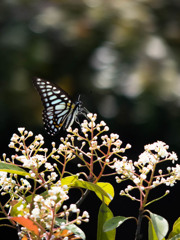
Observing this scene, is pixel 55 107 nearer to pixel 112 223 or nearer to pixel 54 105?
pixel 54 105

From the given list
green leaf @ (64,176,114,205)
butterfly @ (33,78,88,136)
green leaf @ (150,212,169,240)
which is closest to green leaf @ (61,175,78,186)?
green leaf @ (64,176,114,205)

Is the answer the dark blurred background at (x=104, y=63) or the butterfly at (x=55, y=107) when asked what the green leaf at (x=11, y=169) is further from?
the dark blurred background at (x=104, y=63)

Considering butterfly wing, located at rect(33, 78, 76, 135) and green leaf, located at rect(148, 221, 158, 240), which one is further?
butterfly wing, located at rect(33, 78, 76, 135)

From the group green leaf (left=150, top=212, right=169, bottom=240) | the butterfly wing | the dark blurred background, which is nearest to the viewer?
green leaf (left=150, top=212, right=169, bottom=240)

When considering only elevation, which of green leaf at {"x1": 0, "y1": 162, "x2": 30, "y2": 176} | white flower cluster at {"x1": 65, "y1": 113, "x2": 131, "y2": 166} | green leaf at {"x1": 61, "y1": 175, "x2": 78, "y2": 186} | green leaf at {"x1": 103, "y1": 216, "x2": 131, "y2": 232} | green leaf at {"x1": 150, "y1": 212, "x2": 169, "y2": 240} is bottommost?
green leaf at {"x1": 150, "y1": 212, "x2": 169, "y2": 240}

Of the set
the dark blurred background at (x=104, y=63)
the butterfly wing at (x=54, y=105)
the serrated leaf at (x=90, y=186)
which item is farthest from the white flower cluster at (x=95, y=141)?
the dark blurred background at (x=104, y=63)

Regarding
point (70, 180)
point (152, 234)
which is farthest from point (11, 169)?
point (152, 234)

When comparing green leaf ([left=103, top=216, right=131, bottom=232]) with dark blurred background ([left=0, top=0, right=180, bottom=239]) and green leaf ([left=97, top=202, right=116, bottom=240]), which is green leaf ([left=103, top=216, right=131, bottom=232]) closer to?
green leaf ([left=97, top=202, right=116, bottom=240])

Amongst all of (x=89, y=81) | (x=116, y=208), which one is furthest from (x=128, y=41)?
(x=116, y=208)
